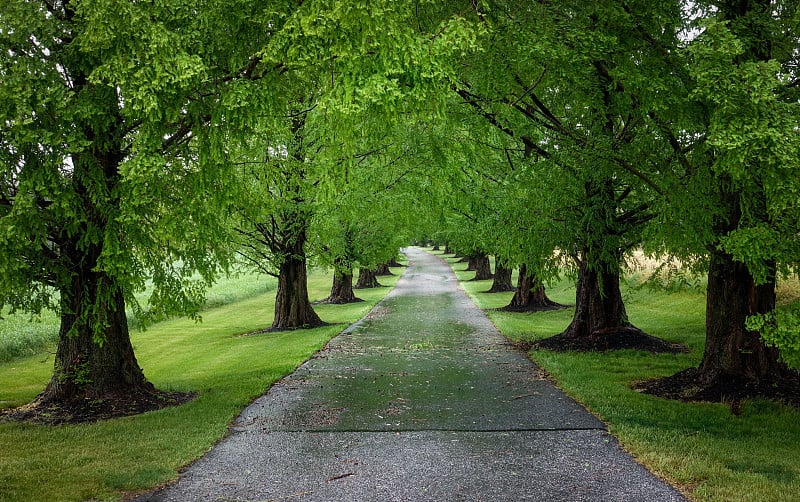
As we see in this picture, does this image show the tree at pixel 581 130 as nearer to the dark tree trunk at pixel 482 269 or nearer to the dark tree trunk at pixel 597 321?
the dark tree trunk at pixel 597 321

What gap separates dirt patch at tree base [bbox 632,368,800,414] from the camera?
28.1 feet

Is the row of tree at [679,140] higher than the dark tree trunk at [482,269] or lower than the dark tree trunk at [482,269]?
higher

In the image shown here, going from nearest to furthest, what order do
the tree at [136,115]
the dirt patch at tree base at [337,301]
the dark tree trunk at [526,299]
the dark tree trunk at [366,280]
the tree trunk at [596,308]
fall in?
the tree at [136,115], the tree trunk at [596,308], the dark tree trunk at [526,299], the dirt patch at tree base at [337,301], the dark tree trunk at [366,280]

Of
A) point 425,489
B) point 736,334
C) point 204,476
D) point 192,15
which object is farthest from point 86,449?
point 736,334

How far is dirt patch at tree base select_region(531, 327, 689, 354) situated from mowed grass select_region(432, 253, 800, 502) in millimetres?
519

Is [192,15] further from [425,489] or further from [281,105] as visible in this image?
[425,489]

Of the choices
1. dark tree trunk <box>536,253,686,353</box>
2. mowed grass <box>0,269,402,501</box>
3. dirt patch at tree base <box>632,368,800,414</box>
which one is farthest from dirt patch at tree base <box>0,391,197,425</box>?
dark tree trunk <box>536,253,686,353</box>

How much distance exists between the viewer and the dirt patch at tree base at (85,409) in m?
8.67

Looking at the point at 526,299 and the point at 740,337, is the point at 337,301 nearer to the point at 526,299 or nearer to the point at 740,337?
the point at 526,299

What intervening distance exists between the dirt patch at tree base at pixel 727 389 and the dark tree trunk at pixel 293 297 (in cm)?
1331

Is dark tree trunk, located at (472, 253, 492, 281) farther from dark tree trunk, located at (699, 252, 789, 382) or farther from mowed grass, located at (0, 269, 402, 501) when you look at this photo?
dark tree trunk, located at (699, 252, 789, 382)

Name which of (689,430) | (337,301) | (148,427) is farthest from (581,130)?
(337,301)

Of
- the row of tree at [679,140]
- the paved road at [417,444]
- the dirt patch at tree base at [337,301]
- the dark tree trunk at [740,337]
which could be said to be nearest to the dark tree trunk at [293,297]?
the paved road at [417,444]

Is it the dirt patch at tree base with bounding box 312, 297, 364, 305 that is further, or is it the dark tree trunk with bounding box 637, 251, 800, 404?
the dirt patch at tree base with bounding box 312, 297, 364, 305
